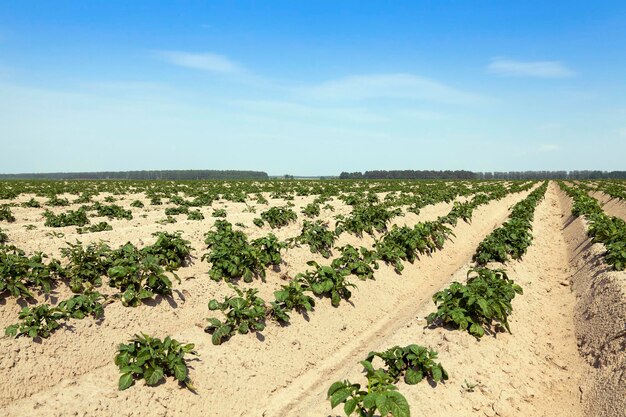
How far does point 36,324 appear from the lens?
19.4ft

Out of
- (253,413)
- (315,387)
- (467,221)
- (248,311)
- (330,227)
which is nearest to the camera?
(253,413)

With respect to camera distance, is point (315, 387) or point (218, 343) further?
point (218, 343)

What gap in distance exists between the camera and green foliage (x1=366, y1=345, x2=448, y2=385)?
5262 millimetres

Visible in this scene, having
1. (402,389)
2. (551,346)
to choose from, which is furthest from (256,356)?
(551,346)

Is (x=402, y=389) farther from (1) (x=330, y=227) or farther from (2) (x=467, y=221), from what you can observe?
(2) (x=467, y=221)

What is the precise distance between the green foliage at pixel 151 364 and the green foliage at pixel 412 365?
2.71m

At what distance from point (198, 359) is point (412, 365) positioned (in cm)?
337

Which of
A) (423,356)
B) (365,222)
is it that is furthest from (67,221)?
(423,356)

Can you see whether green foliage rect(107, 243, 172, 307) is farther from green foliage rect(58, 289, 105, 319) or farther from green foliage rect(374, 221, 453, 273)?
green foliage rect(374, 221, 453, 273)

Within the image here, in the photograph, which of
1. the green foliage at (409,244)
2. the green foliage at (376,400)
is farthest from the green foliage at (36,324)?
the green foliage at (409,244)

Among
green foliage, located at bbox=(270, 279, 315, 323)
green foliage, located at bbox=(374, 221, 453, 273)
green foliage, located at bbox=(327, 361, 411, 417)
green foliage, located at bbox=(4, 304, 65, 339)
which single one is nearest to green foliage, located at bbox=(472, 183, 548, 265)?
green foliage, located at bbox=(374, 221, 453, 273)

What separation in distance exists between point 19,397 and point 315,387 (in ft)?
13.8

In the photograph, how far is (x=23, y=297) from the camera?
22.2 feet

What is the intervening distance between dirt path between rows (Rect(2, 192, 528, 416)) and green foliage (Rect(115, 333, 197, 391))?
0.48 feet
